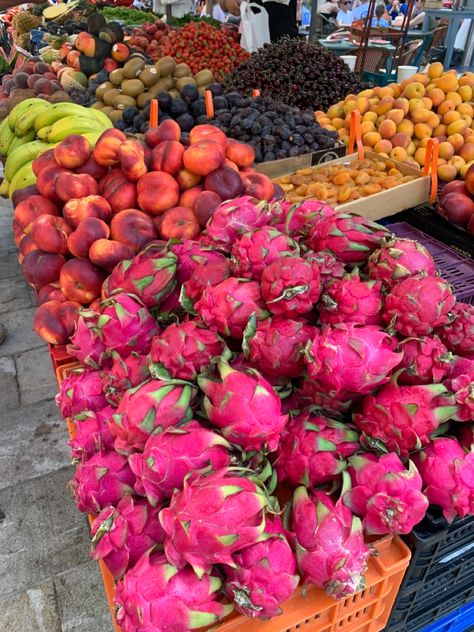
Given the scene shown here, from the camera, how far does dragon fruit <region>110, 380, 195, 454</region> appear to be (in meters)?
0.96

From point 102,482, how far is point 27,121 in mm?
2925

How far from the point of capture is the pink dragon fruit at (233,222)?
1329 millimetres

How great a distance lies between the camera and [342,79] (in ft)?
13.5

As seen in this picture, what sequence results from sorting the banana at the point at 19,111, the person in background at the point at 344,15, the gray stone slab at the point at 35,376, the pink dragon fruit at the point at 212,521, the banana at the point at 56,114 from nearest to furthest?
the pink dragon fruit at the point at 212,521 → the gray stone slab at the point at 35,376 → the banana at the point at 56,114 → the banana at the point at 19,111 → the person in background at the point at 344,15

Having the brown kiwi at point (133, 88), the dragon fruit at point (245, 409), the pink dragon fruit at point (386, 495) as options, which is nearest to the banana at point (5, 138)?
the brown kiwi at point (133, 88)

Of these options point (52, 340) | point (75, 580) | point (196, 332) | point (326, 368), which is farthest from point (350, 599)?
point (75, 580)

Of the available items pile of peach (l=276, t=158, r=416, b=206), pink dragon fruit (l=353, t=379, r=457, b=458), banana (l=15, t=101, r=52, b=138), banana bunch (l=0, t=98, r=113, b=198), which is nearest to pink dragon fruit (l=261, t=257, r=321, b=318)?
pink dragon fruit (l=353, t=379, r=457, b=458)

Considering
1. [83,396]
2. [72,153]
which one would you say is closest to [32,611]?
[83,396]

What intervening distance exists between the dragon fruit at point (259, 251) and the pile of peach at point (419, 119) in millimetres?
2328

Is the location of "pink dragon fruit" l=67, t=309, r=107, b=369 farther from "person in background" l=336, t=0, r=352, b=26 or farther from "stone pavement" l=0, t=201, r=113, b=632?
"person in background" l=336, t=0, r=352, b=26

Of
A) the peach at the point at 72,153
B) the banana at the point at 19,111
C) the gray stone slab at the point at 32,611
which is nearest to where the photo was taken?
the gray stone slab at the point at 32,611

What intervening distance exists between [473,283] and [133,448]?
166 cm

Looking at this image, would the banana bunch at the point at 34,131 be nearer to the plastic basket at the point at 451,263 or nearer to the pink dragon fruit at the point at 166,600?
the plastic basket at the point at 451,263

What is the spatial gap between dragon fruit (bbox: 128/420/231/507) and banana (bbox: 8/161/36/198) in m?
2.14
